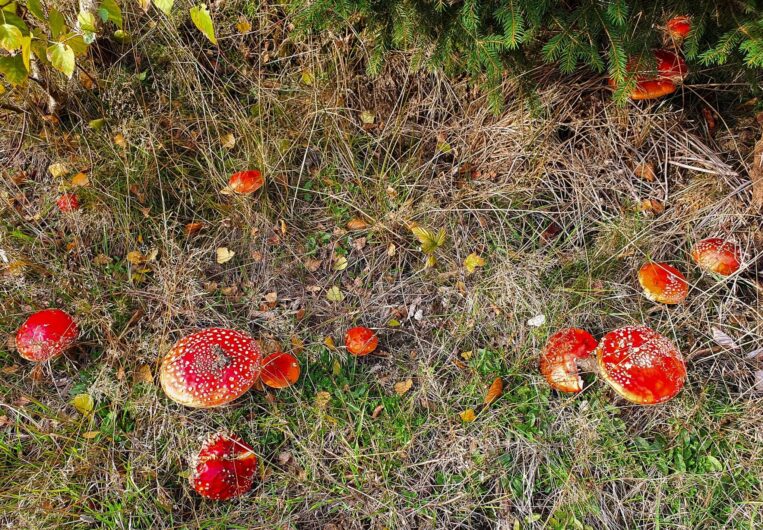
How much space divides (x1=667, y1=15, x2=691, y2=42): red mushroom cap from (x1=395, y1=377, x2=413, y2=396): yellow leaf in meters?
1.97

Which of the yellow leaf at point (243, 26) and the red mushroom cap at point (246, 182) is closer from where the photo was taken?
the red mushroom cap at point (246, 182)

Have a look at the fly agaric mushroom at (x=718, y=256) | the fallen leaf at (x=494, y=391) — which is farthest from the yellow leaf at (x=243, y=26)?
the fly agaric mushroom at (x=718, y=256)

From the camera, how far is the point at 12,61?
2020mm

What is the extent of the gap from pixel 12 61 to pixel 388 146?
5.69 ft

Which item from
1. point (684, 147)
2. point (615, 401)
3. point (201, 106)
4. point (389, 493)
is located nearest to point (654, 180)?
point (684, 147)

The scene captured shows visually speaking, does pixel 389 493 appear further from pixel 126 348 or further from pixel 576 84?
pixel 576 84

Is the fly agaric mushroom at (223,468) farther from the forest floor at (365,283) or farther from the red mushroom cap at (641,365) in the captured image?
the red mushroom cap at (641,365)

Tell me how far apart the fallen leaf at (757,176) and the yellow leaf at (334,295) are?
204cm

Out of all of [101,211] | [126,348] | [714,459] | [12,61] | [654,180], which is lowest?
[714,459]

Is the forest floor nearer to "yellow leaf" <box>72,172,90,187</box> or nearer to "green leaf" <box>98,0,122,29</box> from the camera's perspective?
"yellow leaf" <box>72,172,90,187</box>

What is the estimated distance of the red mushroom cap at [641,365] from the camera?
2.23m

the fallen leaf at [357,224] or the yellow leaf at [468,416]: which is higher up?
the fallen leaf at [357,224]

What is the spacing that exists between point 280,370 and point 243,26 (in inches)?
81.6

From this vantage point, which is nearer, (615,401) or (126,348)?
(615,401)
